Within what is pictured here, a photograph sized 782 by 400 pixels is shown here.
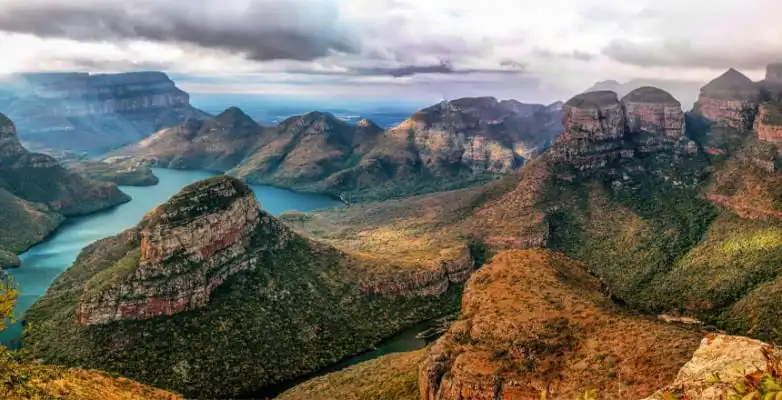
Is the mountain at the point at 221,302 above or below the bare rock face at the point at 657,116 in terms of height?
below

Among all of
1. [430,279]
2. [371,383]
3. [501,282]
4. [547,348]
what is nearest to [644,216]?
[430,279]

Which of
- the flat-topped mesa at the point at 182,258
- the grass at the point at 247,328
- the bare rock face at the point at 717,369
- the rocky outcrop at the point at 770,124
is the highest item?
the rocky outcrop at the point at 770,124

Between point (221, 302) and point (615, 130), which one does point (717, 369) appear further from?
point (615, 130)

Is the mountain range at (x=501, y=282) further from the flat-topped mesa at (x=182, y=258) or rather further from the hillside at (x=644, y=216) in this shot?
the hillside at (x=644, y=216)

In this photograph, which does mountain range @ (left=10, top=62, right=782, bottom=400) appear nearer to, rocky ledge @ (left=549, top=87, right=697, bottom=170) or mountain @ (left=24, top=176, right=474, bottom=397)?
mountain @ (left=24, top=176, right=474, bottom=397)

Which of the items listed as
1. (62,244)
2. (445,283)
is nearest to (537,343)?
(445,283)

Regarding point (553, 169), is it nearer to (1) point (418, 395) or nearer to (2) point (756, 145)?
(2) point (756, 145)

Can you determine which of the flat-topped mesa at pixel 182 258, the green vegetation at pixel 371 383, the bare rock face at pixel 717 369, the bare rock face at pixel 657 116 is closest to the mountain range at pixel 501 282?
the bare rock face at pixel 717 369
